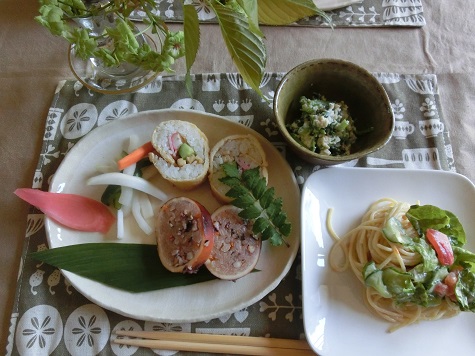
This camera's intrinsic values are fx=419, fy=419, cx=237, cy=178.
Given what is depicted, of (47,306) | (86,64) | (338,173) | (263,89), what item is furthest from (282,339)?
(86,64)

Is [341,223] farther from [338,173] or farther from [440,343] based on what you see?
[440,343]

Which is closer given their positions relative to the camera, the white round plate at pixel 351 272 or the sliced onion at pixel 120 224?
the white round plate at pixel 351 272

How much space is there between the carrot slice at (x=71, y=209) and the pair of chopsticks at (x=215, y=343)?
0.33 meters

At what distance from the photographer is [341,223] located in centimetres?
134

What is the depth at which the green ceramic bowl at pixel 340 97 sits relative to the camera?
1.29 metres

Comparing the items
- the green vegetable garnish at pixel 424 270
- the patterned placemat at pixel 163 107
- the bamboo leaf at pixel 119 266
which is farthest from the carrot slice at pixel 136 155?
the green vegetable garnish at pixel 424 270

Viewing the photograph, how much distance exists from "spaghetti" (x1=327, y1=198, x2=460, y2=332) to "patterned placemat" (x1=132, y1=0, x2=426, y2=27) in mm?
771

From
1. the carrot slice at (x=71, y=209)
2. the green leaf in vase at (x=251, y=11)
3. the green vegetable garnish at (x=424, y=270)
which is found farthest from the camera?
the carrot slice at (x=71, y=209)

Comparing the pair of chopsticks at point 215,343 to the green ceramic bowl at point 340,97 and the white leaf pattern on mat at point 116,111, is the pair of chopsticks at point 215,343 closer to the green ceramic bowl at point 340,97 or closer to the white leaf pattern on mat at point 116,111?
the green ceramic bowl at point 340,97

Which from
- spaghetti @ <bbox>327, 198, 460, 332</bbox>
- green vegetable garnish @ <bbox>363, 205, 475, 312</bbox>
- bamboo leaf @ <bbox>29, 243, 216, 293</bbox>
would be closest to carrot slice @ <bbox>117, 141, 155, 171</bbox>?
bamboo leaf @ <bbox>29, 243, 216, 293</bbox>

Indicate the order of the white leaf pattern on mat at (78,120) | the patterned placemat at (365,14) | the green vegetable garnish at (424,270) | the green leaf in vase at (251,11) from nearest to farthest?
the green leaf in vase at (251,11) < the green vegetable garnish at (424,270) < the white leaf pattern on mat at (78,120) < the patterned placemat at (365,14)

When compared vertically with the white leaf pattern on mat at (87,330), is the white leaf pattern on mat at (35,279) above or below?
above

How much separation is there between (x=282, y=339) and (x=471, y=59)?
132 cm

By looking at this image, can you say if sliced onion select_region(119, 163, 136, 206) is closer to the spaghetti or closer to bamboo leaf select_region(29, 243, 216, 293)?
bamboo leaf select_region(29, 243, 216, 293)
